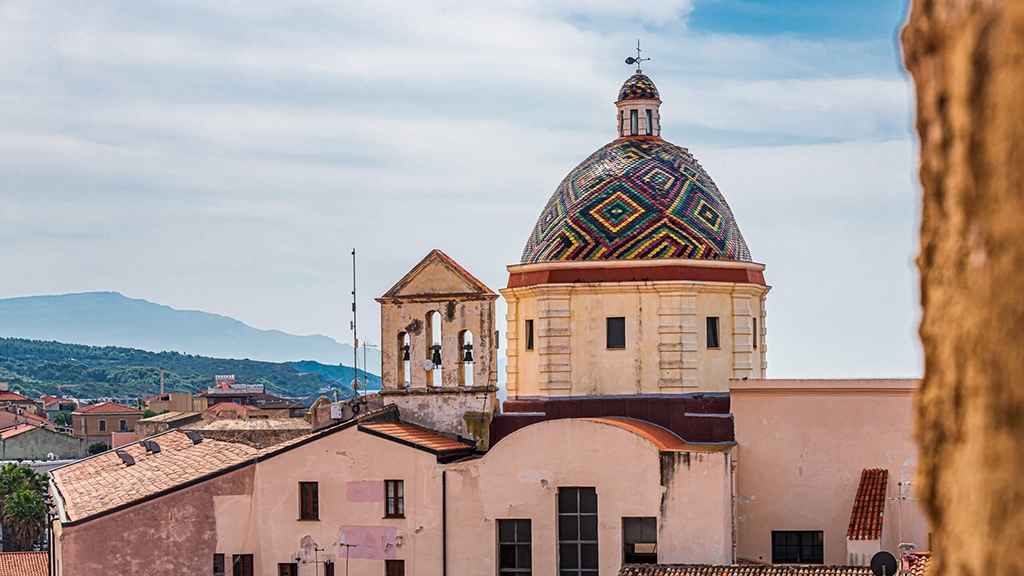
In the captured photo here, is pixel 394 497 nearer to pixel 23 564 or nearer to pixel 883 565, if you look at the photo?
pixel 883 565

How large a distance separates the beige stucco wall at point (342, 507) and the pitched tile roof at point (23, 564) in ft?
58.9

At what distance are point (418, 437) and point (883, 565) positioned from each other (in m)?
7.78

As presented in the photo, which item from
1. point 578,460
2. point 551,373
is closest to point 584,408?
point 551,373

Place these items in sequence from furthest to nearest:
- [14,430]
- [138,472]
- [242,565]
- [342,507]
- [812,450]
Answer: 1. [14,430]
2. [138,472]
3. [812,450]
4. [242,565]
5. [342,507]

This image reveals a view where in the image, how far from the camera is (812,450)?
25812mm

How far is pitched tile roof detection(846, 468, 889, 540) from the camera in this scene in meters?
23.5

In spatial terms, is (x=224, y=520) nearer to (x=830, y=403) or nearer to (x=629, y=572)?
(x=629, y=572)

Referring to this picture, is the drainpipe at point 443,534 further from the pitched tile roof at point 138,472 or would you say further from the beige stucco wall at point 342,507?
the pitched tile roof at point 138,472

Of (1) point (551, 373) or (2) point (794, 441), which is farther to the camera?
A: (1) point (551, 373)

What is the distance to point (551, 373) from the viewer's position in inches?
1088

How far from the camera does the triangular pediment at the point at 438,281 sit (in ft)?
87.5

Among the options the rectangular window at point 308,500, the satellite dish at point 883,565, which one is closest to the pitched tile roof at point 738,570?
the satellite dish at point 883,565

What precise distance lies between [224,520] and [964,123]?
2339 centimetres

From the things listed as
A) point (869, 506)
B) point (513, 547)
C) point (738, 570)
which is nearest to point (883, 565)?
point (738, 570)
